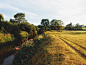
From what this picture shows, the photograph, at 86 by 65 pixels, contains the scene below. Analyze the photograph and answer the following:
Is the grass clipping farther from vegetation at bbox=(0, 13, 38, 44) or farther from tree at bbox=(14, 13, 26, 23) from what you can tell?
tree at bbox=(14, 13, 26, 23)

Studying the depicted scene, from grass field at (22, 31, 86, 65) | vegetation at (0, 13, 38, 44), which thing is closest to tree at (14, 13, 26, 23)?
vegetation at (0, 13, 38, 44)

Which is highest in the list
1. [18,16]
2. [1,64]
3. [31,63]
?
[18,16]

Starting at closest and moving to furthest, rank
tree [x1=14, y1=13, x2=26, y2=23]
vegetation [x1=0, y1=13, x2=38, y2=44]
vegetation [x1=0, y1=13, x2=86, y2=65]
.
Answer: vegetation [x1=0, y1=13, x2=86, y2=65], vegetation [x1=0, y1=13, x2=38, y2=44], tree [x1=14, y1=13, x2=26, y2=23]

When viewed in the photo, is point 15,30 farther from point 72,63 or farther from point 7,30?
point 72,63

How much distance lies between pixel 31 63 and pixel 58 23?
163ft

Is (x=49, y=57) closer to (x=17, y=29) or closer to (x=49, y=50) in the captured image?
(x=49, y=50)

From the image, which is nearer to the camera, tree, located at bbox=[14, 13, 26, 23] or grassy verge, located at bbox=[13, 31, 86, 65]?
grassy verge, located at bbox=[13, 31, 86, 65]

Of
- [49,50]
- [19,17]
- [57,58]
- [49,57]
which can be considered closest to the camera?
[57,58]

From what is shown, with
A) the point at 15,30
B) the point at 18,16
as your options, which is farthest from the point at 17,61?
the point at 18,16

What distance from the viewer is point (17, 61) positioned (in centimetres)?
589

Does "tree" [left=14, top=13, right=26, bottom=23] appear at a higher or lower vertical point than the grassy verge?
higher

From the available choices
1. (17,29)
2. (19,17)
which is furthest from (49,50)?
(19,17)

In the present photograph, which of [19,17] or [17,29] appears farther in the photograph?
[19,17]

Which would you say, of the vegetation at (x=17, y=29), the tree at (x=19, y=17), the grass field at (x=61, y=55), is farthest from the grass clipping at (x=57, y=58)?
the tree at (x=19, y=17)
